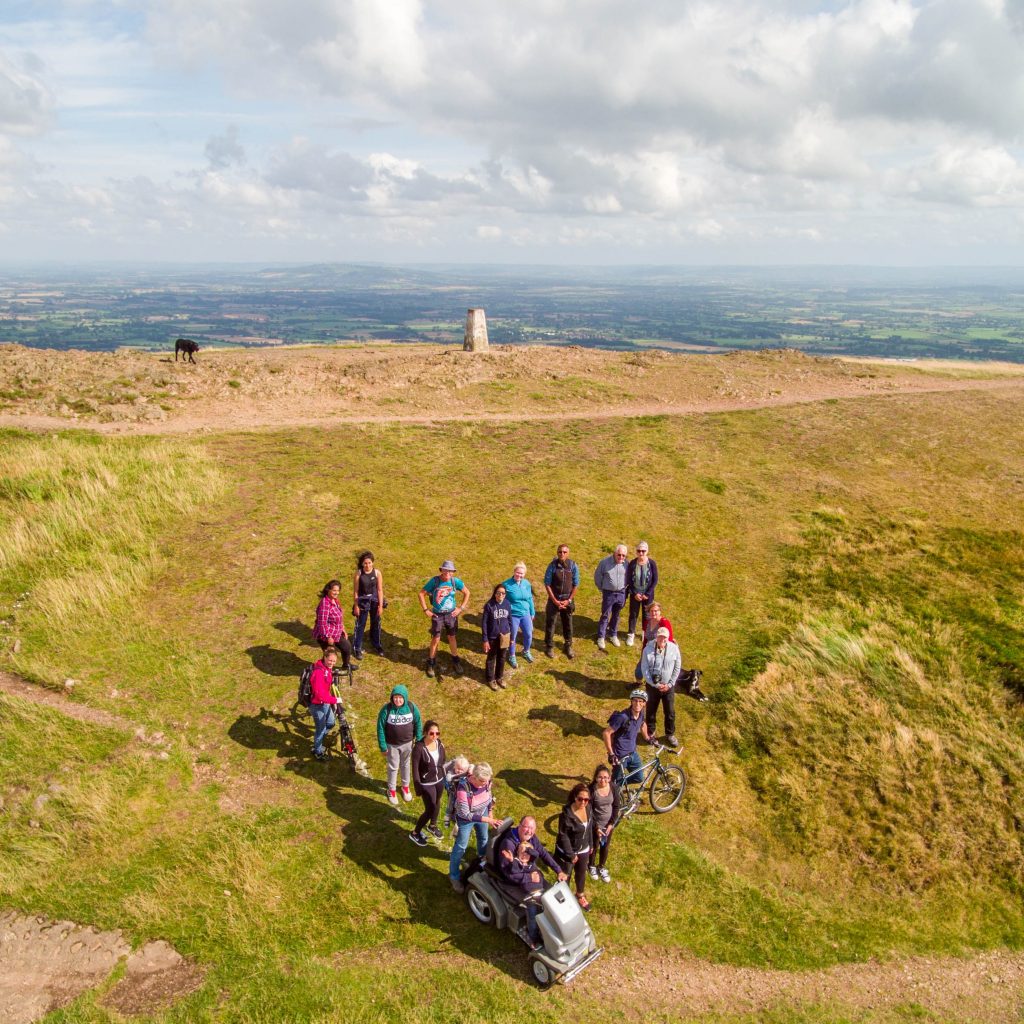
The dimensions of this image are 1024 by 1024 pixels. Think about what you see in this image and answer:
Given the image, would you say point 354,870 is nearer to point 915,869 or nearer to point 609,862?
point 609,862

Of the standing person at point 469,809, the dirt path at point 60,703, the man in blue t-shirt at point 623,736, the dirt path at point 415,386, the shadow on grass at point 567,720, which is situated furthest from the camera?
the dirt path at point 415,386

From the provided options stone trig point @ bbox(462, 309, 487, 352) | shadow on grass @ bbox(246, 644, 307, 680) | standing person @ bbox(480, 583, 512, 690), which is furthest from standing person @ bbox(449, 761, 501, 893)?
stone trig point @ bbox(462, 309, 487, 352)

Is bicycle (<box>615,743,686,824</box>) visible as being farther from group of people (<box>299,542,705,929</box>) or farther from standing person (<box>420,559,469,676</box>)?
standing person (<box>420,559,469,676</box>)

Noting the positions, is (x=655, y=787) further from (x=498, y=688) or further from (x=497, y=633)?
(x=497, y=633)

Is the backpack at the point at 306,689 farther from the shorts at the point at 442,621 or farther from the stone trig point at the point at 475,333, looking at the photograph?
the stone trig point at the point at 475,333

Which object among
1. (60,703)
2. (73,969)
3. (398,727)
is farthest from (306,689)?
(60,703)

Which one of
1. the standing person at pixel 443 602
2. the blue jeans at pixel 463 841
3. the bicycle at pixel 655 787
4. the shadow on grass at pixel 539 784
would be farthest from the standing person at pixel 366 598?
the bicycle at pixel 655 787
